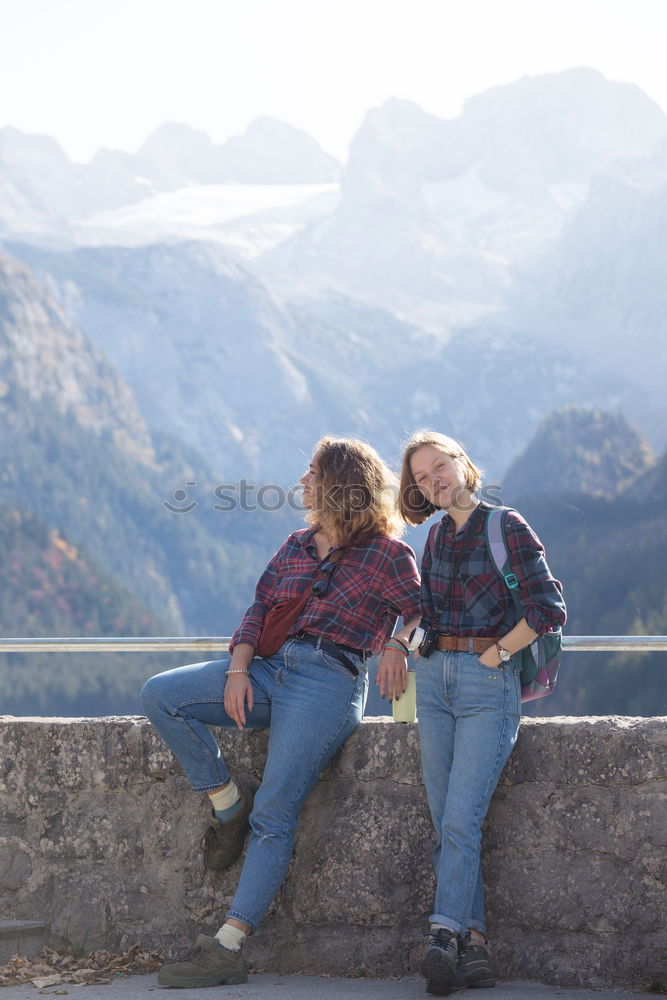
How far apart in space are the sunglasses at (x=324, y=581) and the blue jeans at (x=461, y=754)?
0.37m

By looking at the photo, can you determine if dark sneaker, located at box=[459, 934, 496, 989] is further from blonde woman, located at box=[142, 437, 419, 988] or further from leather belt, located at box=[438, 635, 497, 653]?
leather belt, located at box=[438, 635, 497, 653]

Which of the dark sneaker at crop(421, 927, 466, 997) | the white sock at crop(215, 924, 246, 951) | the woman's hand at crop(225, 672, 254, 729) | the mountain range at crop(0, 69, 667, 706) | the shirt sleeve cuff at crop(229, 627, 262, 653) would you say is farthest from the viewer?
the mountain range at crop(0, 69, 667, 706)

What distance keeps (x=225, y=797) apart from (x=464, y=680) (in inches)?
32.1

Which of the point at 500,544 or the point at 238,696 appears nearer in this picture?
the point at 500,544

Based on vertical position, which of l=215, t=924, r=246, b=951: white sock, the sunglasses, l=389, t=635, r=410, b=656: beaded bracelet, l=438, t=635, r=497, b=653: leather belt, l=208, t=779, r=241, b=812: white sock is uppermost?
the sunglasses

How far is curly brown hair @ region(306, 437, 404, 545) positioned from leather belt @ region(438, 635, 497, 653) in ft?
1.47

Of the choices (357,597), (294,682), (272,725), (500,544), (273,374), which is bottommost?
(273,374)

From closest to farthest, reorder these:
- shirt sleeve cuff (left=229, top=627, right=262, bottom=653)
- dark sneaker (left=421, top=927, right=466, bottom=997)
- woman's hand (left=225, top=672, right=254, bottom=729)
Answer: dark sneaker (left=421, top=927, right=466, bottom=997) → woman's hand (left=225, top=672, right=254, bottom=729) → shirt sleeve cuff (left=229, top=627, right=262, bottom=653)

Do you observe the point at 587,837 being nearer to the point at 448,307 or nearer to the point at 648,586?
the point at 648,586

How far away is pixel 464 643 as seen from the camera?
139 inches

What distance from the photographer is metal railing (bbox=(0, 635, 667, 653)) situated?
136 inches

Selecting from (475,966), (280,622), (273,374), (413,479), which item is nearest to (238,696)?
(280,622)

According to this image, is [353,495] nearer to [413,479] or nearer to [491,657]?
[413,479]

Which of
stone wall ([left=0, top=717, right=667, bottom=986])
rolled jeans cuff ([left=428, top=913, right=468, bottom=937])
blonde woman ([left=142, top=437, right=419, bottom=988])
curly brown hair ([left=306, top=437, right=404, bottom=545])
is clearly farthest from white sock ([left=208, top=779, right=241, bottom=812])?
curly brown hair ([left=306, top=437, right=404, bottom=545])
